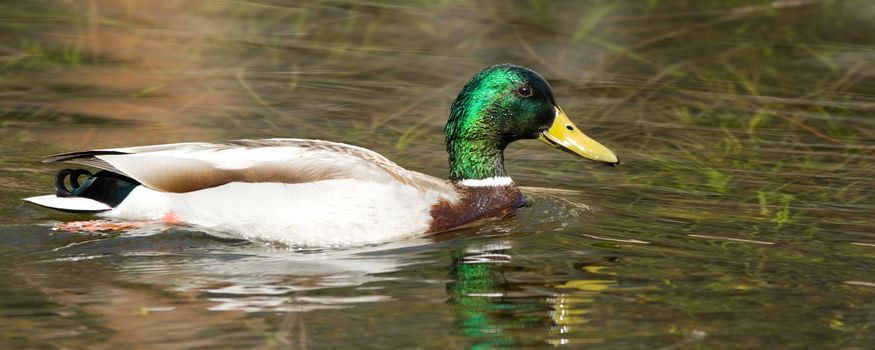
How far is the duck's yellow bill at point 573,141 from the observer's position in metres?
8.24

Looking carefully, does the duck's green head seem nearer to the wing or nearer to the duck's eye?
the duck's eye

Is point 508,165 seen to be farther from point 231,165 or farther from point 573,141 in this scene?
point 231,165

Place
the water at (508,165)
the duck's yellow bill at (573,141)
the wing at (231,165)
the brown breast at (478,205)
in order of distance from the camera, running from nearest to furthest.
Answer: the water at (508,165)
the wing at (231,165)
the brown breast at (478,205)
the duck's yellow bill at (573,141)

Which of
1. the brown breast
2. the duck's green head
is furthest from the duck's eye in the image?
the brown breast

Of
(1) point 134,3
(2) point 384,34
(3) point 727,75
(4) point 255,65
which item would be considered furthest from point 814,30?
(1) point 134,3

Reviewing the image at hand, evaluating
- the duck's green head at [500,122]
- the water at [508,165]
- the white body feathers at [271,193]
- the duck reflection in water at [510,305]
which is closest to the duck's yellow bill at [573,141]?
Answer: the duck's green head at [500,122]

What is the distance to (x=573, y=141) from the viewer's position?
8320 mm

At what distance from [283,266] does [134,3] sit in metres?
7.13

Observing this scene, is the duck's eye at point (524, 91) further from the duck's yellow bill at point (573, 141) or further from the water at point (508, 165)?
the water at point (508, 165)

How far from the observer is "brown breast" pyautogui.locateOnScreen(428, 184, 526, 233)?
7.98 m

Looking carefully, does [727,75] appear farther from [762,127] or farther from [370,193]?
[370,193]

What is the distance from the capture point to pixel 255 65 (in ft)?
38.4

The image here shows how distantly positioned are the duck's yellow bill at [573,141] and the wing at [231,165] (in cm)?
89

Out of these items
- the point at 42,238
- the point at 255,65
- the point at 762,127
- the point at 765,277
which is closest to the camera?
the point at 765,277
